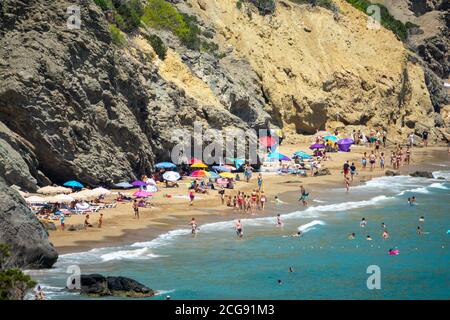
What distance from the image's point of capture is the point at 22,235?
2638cm

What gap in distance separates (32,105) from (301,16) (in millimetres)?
41226

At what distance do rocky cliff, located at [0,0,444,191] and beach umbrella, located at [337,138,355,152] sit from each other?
5.06 m

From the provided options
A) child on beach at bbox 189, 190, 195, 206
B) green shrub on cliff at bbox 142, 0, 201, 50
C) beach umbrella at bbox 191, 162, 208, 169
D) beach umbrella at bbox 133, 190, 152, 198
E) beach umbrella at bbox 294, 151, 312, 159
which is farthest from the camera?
green shrub on cliff at bbox 142, 0, 201, 50

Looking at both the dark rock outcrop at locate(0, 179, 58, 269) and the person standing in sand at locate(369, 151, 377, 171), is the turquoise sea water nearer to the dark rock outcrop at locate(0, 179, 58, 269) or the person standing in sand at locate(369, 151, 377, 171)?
the dark rock outcrop at locate(0, 179, 58, 269)

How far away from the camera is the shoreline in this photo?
3259cm

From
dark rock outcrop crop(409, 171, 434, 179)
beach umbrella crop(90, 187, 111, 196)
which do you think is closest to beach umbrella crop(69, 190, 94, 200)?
beach umbrella crop(90, 187, 111, 196)

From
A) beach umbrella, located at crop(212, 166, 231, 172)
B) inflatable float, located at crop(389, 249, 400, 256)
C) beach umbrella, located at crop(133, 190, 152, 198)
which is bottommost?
inflatable float, located at crop(389, 249, 400, 256)

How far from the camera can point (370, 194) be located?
49.2 meters

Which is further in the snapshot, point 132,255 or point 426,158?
point 426,158

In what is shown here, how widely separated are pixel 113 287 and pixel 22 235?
3.68 m

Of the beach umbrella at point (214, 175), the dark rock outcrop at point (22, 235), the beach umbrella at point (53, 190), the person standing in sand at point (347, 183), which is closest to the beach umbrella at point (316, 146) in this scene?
the person standing in sand at point (347, 183)

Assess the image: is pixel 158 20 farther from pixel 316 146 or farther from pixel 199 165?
pixel 199 165
